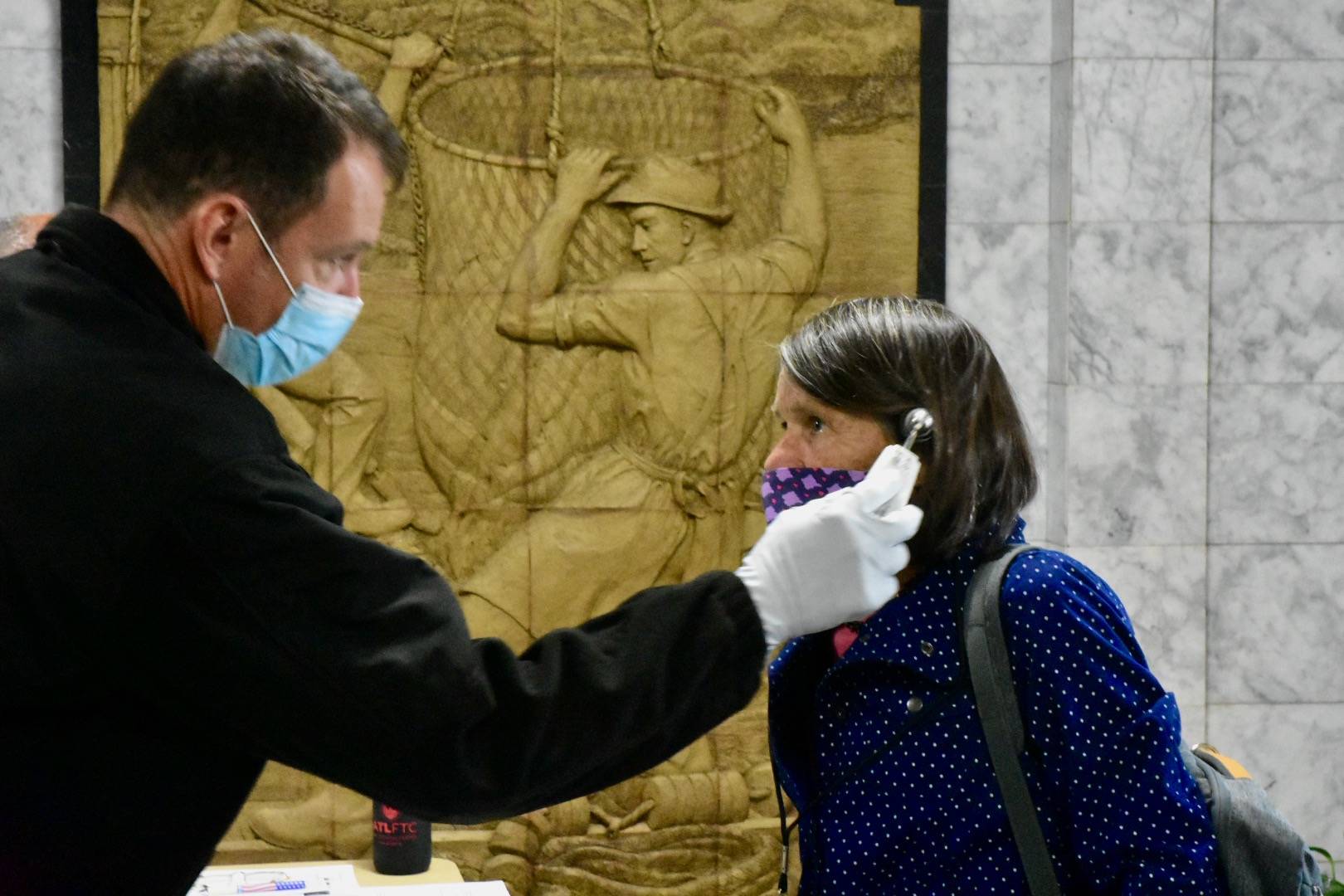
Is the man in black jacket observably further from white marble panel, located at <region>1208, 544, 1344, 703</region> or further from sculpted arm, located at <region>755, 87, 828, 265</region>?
white marble panel, located at <region>1208, 544, 1344, 703</region>

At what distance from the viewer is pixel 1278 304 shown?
546 cm

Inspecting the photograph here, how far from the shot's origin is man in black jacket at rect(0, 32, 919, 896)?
1.52 m

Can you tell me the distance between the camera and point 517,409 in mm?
5176

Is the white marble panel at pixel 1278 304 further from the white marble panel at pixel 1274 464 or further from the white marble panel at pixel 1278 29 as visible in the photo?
the white marble panel at pixel 1278 29

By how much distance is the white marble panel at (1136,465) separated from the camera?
5.35 m

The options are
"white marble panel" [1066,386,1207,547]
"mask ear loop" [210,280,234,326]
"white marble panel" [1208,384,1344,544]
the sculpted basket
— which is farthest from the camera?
"white marble panel" [1208,384,1344,544]

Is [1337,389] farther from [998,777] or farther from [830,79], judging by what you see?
[998,777]

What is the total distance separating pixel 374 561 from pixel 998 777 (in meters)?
0.95

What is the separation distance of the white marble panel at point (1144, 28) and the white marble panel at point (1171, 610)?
5.56 feet

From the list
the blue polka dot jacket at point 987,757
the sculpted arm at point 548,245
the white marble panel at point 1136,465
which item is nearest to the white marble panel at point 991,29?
the white marble panel at point 1136,465

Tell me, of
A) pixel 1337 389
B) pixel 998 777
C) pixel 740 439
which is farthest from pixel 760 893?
pixel 998 777

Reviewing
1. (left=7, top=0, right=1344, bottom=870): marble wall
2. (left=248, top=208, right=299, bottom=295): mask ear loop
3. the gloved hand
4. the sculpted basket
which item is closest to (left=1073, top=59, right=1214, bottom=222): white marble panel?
(left=7, top=0, right=1344, bottom=870): marble wall

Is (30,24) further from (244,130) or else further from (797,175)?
(244,130)

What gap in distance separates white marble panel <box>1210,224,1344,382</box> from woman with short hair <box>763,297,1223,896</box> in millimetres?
3396
